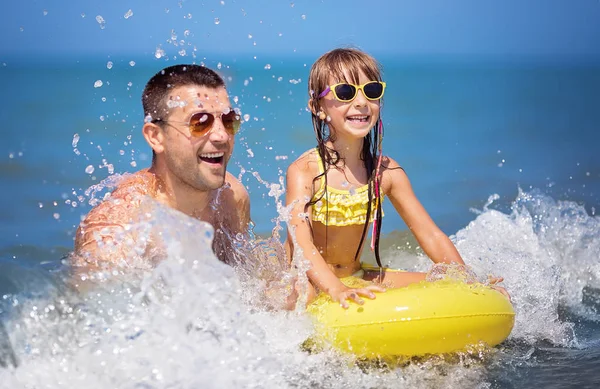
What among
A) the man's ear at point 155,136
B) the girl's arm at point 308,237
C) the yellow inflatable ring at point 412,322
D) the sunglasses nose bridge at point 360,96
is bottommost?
the yellow inflatable ring at point 412,322

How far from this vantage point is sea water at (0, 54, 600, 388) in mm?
3613

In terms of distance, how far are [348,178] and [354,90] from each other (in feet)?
1.79

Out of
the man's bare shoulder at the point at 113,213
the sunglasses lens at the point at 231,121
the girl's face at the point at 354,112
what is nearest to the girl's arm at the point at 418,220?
the girl's face at the point at 354,112

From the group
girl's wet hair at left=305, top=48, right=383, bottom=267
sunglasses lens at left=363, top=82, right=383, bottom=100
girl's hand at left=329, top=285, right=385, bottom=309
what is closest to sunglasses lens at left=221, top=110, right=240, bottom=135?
girl's wet hair at left=305, top=48, right=383, bottom=267

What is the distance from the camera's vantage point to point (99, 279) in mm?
3898

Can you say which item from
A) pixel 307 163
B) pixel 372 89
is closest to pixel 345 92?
pixel 372 89

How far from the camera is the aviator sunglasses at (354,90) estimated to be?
4.68m

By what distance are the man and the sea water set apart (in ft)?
0.42

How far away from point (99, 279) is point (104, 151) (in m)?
8.40

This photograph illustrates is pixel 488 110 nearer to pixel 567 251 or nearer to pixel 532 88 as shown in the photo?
pixel 532 88

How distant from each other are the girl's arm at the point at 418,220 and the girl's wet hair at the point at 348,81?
114 mm

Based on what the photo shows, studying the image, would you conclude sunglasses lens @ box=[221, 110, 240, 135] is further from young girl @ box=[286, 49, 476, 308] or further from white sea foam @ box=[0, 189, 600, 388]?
white sea foam @ box=[0, 189, 600, 388]

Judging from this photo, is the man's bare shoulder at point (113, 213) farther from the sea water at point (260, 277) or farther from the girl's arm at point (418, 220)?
the girl's arm at point (418, 220)

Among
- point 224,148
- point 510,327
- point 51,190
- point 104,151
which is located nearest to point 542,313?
point 510,327
